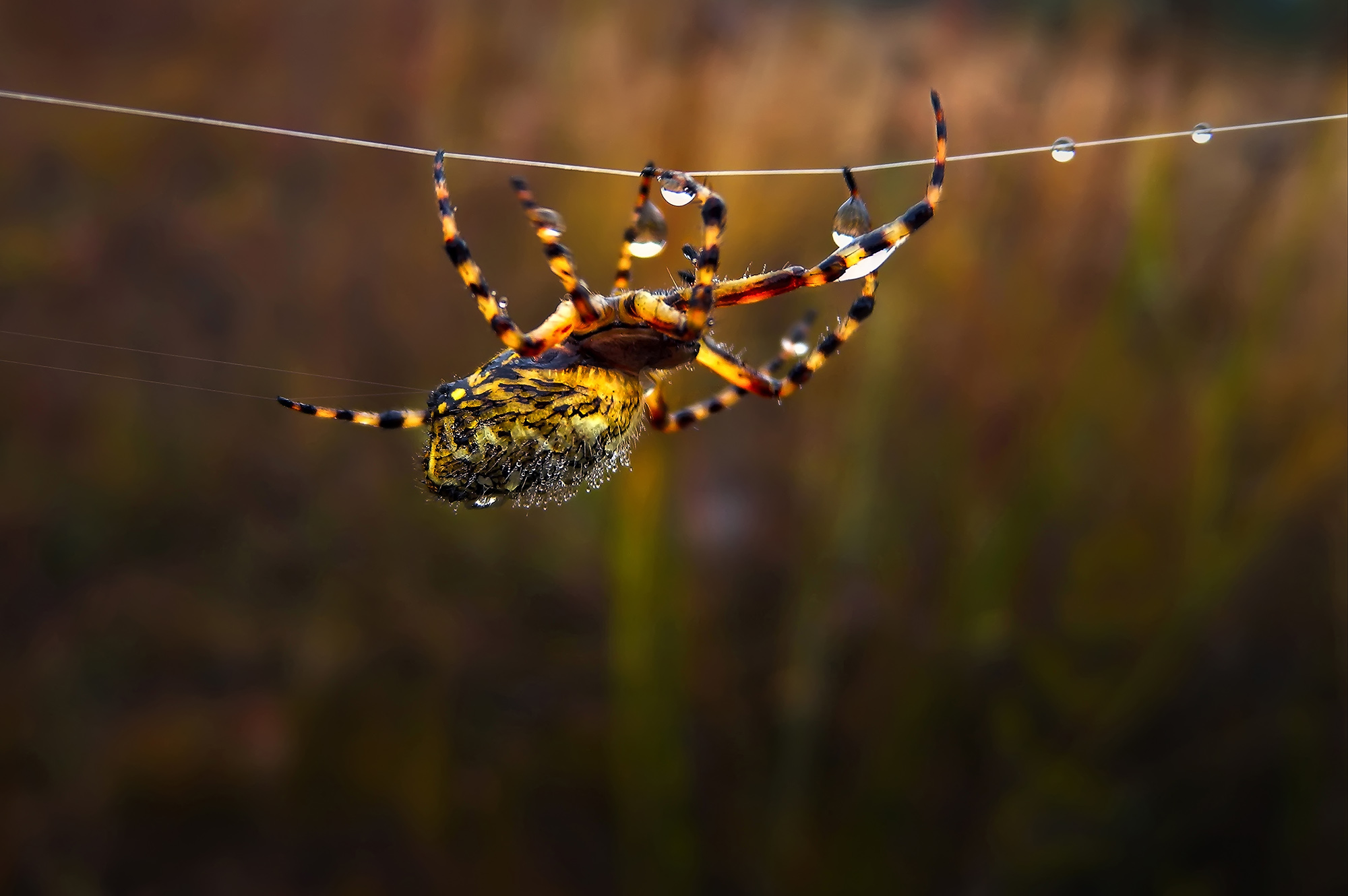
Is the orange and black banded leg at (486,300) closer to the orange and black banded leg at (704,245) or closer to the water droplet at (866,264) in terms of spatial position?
the orange and black banded leg at (704,245)

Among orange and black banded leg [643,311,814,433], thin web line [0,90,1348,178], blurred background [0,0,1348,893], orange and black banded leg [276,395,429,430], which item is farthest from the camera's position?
blurred background [0,0,1348,893]

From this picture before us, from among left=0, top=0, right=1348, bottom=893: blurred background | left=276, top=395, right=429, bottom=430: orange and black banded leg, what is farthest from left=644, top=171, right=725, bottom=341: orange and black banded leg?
left=0, top=0, right=1348, bottom=893: blurred background

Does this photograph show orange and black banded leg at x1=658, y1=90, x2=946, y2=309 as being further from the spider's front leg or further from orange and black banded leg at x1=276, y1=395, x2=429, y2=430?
orange and black banded leg at x1=276, y1=395, x2=429, y2=430

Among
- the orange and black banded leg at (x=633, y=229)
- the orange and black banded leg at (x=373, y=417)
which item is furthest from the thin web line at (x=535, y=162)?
the orange and black banded leg at (x=373, y=417)

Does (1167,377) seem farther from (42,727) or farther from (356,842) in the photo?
(42,727)

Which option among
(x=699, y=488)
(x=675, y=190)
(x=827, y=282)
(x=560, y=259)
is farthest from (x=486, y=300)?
(x=699, y=488)

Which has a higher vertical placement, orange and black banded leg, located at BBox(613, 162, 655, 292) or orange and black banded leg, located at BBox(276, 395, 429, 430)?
orange and black banded leg, located at BBox(613, 162, 655, 292)
